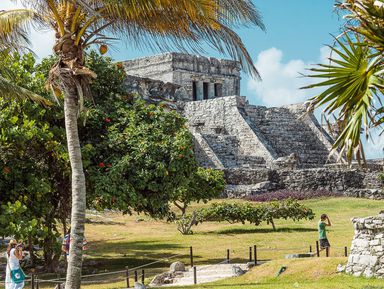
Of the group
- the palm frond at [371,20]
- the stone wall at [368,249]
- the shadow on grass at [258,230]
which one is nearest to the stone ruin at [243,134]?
the shadow on grass at [258,230]

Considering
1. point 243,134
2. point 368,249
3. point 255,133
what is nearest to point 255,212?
point 368,249

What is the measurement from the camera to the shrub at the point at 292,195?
29812 millimetres

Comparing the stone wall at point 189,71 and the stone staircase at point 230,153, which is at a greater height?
the stone wall at point 189,71

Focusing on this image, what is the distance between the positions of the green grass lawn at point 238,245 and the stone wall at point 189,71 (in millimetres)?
20578

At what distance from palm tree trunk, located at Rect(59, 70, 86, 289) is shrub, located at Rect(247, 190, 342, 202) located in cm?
1934

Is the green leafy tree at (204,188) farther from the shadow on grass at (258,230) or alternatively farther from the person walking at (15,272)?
the person walking at (15,272)

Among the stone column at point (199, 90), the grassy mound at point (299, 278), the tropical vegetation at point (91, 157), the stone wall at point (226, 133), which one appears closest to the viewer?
the grassy mound at point (299, 278)

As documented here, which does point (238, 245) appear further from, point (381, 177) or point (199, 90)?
point (199, 90)

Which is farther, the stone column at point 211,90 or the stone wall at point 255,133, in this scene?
the stone column at point 211,90

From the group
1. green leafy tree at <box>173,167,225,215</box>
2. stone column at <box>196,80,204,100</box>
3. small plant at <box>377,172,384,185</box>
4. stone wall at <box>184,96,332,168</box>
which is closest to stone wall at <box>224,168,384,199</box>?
small plant at <box>377,172,384,185</box>

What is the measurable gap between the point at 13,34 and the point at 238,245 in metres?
9.03

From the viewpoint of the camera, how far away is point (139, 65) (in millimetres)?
48500

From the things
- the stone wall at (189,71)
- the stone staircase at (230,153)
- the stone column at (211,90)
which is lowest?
the stone staircase at (230,153)

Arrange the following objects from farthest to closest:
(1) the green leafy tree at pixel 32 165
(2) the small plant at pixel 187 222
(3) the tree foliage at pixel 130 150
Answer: (2) the small plant at pixel 187 222 → (3) the tree foliage at pixel 130 150 → (1) the green leafy tree at pixel 32 165
